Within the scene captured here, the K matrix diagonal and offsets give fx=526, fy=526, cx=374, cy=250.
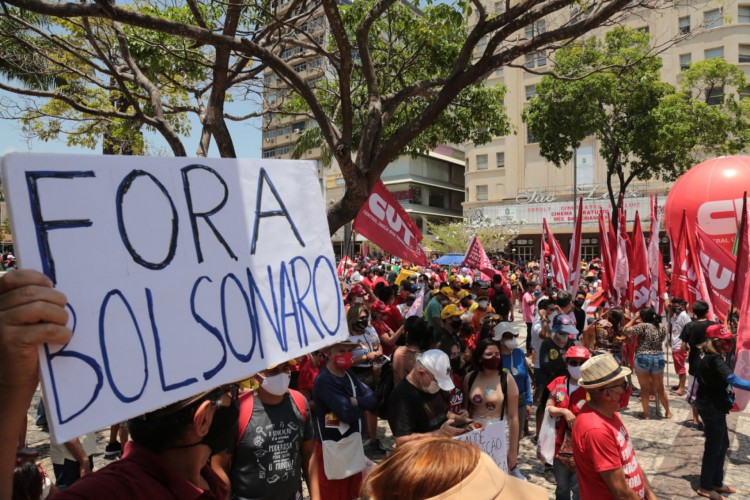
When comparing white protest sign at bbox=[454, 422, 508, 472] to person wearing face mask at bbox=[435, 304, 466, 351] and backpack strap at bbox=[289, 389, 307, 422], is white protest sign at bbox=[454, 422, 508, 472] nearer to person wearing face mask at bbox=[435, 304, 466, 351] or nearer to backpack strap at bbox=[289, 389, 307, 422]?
backpack strap at bbox=[289, 389, 307, 422]

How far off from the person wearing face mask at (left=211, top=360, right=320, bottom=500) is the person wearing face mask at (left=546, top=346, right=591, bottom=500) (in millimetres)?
2042

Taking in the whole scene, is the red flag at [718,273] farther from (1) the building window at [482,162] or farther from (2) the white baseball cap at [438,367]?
(1) the building window at [482,162]

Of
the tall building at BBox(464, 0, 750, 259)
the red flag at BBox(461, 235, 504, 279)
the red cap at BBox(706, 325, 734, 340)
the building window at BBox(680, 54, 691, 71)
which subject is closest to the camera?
the red cap at BBox(706, 325, 734, 340)

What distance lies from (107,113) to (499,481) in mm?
7529

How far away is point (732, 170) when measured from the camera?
1187 cm

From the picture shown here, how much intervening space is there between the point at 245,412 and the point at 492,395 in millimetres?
2101

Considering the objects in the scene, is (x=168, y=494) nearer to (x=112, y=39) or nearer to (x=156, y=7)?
(x=156, y=7)

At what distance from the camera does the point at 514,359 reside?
5.46 metres

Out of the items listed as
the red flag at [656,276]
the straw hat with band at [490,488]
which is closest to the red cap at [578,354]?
the straw hat with band at [490,488]

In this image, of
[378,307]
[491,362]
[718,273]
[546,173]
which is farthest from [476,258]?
[546,173]

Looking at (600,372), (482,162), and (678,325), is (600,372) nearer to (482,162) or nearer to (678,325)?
(678,325)

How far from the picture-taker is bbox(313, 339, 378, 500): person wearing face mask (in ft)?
12.6

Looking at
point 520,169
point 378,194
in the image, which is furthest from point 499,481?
point 520,169

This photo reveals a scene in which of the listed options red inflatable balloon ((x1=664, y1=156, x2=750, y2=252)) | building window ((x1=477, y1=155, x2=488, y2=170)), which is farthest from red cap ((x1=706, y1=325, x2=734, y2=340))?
building window ((x1=477, y1=155, x2=488, y2=170))
